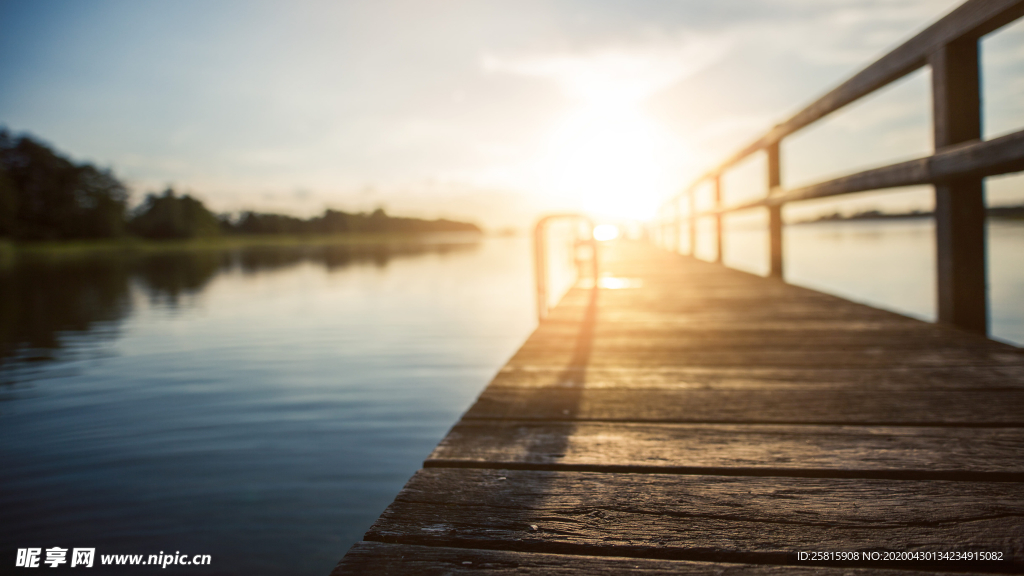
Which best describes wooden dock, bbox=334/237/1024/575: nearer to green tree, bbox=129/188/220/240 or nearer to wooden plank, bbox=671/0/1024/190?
wooden plank, bbox=671/0/1024/190

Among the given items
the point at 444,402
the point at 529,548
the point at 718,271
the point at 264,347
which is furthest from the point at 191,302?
the point at 529,548

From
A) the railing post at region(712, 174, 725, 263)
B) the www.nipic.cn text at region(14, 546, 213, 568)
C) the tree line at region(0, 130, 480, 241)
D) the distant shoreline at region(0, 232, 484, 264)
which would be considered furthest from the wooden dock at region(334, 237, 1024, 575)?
the tree line at region(0, 130, 480, 241)

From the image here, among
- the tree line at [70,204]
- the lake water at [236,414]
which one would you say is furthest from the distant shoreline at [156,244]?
the lake water at [236,414]

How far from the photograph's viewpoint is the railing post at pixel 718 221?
5956 millimetres

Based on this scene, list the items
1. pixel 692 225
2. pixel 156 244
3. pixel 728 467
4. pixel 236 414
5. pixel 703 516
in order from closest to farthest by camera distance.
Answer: pixel 703 516, pixel 728 467, pixel 236 414, pixel 692 225, pixel 156 244

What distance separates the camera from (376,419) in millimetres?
4039

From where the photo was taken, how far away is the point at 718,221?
20.9 ft

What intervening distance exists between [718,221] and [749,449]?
18.3 ft

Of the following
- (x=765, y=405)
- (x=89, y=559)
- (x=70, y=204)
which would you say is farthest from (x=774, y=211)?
(x=70, y=204)

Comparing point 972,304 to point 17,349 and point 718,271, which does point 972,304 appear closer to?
point 718,271

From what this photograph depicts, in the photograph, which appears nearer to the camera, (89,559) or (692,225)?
(89,559)

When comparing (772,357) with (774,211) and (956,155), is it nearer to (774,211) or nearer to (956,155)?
(956,155)

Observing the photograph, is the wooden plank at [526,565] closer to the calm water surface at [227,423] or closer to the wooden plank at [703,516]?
the wooden plank at [703,516]

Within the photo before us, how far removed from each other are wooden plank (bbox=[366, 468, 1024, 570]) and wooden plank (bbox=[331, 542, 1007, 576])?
0.02m
